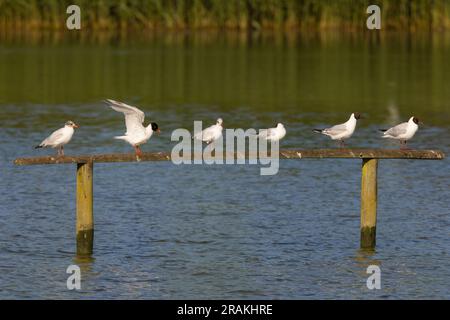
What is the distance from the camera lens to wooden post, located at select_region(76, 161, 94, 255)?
2362 centimetres

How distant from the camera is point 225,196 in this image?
2983 centimetres

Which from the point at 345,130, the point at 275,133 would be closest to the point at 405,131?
the point at 345,130

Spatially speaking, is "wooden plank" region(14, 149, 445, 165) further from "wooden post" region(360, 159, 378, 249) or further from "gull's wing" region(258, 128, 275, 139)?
"gull's wing" region(258, 128, 275, 139)

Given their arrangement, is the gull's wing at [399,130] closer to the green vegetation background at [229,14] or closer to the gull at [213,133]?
the gull at [213,133]

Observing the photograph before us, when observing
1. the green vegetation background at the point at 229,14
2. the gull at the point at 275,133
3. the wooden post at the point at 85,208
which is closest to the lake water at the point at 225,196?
the wooden post at the point at 85,208

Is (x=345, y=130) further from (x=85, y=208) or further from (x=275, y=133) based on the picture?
(x=85, y=208)

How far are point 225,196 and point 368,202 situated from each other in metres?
5.93

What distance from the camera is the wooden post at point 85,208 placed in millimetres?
23625

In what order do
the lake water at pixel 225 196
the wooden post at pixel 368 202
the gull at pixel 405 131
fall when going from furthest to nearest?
1. the gull at pixel 405 131
2. the wooden post at pixel 368 202
3. the lake water at pixel 225 196

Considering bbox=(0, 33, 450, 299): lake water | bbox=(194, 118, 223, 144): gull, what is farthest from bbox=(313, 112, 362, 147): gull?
bbox=(194, 118, 223, 144): gull

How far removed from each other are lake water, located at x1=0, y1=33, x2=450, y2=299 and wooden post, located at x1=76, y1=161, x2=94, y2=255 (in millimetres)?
259

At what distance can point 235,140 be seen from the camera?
122 feet

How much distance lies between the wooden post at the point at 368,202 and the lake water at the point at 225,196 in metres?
0.32
